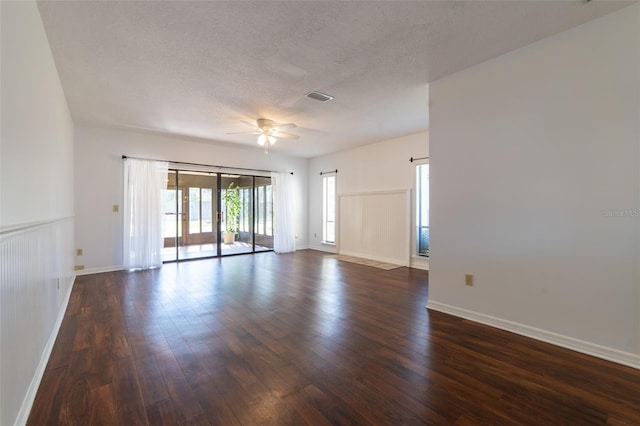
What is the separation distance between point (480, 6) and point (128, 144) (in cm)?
585

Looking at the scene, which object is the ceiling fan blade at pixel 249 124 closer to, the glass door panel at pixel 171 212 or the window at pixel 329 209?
the glass door panel at pixel 171 212

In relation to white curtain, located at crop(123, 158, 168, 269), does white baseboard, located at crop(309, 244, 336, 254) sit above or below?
below

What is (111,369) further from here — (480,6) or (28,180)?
(480,6)

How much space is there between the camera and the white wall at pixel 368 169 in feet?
18.6

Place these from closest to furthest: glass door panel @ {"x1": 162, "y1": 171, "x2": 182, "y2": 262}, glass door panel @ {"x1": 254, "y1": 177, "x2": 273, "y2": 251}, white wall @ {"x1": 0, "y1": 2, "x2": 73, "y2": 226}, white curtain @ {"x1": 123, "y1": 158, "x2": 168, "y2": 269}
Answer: white wall @ {"x1": 0, "y1": 2, "x2": 73, "y2": 226} < white curtain @ {"x1": 123, "y1": 158, "x2": 168, "y2": 269} < glass door panel @ {"x1": 162, "y1": 171, "x2": 182, "y2": 262} < glass door panel @ {"x1": 254, "y1": 177, "x2": 273, "y2": 251}

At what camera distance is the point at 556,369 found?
2037mm

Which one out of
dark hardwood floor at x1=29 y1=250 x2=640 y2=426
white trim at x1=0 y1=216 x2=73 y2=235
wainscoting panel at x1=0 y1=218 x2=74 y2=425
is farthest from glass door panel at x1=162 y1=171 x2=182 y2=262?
white trim at x1=0 y1=216 x2=73 y2=235

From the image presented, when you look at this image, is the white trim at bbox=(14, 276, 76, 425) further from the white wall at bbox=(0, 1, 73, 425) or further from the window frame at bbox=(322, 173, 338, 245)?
the window frame at bbox=(322, 173, 338, 245)

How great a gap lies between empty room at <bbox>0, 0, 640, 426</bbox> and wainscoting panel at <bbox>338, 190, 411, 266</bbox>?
1.76 metres

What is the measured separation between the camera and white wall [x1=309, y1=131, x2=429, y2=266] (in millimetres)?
5684

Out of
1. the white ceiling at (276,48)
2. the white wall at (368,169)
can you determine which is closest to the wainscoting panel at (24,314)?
the white ceiling at (276,48)

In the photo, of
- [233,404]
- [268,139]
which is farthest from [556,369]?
[268,139]

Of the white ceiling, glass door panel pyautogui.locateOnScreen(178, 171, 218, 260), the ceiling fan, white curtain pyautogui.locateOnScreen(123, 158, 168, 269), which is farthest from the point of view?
glass door panel pyautogui.locateOnScreen(178, 171, 218, 260)

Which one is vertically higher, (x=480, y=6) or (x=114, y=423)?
(x=480, y=6)
